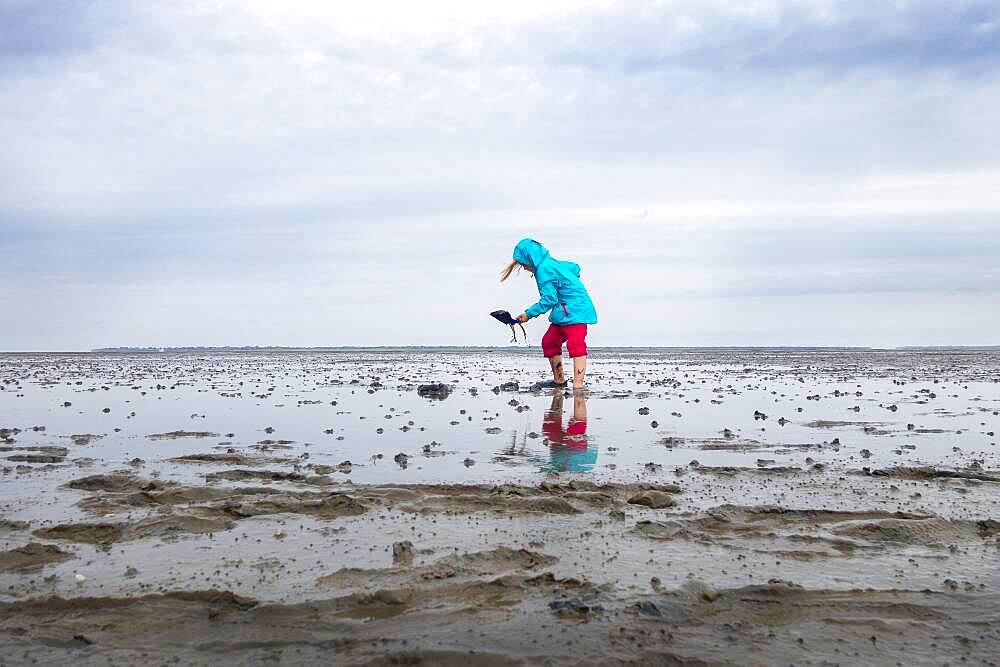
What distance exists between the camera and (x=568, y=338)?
1795 cm

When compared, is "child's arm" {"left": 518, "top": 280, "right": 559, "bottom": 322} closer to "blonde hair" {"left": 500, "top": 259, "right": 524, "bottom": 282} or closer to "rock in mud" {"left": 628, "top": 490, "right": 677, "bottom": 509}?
"blonde hair" {"left": 500, "top": 259, "right": 524, "bottom": 282}

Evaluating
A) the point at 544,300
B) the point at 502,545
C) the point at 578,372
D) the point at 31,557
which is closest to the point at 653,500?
the point at 502,545

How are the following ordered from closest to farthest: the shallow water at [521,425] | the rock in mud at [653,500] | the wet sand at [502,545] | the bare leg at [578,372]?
the wet sand at [502,545] < the rock in mud at [653,500] < the shallow water at [521,425] < the bare leg at [578,372]

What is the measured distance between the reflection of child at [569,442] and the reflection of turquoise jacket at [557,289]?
10.5 feet

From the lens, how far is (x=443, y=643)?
12.8ft

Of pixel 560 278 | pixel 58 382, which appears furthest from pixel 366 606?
pixel 58 382

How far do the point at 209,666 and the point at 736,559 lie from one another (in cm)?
321

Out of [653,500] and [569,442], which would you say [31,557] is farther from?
[569,442]

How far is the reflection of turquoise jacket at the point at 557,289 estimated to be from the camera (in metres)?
17.6

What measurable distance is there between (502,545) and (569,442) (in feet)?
16.3

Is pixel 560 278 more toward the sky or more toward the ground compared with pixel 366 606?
more toward the sky

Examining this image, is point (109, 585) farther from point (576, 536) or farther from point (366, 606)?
point (576, 536)

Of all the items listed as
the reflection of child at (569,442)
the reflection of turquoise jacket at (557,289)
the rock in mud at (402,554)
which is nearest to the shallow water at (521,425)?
the reflection of child at (569,442)

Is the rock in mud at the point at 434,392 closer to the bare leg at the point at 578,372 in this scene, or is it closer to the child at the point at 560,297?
the child at the point at 560,297
